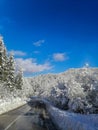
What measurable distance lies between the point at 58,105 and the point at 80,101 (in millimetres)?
15139

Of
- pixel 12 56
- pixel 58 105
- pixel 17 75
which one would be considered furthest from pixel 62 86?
pixel 17 75

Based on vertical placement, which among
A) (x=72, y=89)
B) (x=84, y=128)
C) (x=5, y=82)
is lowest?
(x=84, y=128)

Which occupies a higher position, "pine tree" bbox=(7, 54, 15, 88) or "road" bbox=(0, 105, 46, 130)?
"pine tree" bbox=(7, 54, 15, 88)

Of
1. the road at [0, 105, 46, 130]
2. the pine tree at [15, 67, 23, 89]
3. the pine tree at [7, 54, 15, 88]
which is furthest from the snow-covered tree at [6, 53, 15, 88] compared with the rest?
the road at [0, 105, 46, 130]

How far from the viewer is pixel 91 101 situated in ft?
129

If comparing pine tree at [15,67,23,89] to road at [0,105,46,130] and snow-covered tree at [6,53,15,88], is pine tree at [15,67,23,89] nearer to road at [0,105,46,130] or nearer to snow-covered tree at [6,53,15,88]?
snow-covered tree at [6,53,15,88]

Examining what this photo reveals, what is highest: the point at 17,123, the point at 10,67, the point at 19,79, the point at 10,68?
the point at 19,79

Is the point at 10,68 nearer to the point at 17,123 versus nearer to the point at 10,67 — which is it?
the point at 10,67

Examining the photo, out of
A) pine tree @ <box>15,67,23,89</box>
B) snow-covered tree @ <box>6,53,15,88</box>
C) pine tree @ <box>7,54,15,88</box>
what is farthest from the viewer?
pine tree @ <box>15,67,23,89</box>

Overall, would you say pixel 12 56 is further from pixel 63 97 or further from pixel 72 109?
pixel 72 109

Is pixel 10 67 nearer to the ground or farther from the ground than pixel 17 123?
farther from the ground

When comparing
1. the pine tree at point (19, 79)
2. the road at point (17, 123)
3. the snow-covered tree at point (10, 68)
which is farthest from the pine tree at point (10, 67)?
the road at point (17, 123)

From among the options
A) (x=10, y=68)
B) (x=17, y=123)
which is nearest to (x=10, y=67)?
(x=10, y=68)

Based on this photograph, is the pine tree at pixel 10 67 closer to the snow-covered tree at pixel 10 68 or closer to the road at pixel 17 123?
the snow-covered tree at pixel 10 68
